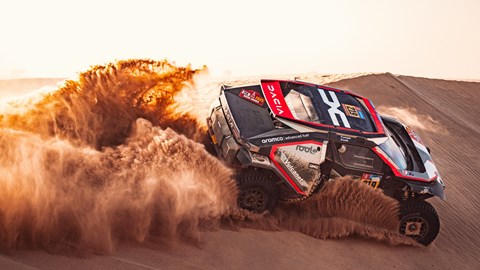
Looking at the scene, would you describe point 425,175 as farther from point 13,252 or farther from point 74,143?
point 13,252

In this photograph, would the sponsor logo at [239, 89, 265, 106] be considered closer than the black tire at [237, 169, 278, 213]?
No

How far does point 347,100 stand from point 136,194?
3.30m

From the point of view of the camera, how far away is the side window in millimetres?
6309

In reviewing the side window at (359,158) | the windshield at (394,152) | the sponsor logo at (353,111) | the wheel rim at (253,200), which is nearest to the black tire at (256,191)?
the wheel rim at (253,200)

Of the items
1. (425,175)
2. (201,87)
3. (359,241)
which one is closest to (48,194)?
(359,241)

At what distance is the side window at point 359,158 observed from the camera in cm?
631

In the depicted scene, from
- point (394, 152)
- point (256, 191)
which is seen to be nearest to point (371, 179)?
point (394, 152)

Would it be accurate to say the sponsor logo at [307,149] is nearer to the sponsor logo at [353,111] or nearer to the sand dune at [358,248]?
the sponsor logo at [353,111]

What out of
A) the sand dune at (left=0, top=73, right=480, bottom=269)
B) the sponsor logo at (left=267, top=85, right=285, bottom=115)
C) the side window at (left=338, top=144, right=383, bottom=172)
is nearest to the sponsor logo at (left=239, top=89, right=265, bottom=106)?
the sponsor logo at (left=267, top=85, right=285, bottom=115)

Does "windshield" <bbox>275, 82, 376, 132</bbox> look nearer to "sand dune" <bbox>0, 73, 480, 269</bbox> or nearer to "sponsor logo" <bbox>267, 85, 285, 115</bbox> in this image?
"sponsor logo" <bbox>267, 85, 285, 115</bbox>

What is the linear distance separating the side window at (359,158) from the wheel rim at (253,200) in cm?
117

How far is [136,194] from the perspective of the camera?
18.3 ft

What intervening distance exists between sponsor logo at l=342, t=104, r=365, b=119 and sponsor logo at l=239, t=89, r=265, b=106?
1.17 m

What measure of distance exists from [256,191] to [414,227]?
2450 millimetres
